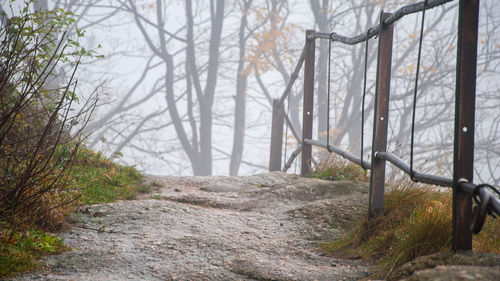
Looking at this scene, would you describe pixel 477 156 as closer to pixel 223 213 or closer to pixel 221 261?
pixel 223 213

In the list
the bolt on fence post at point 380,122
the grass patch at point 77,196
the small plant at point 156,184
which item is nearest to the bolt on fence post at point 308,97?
the small plant at point 156,184

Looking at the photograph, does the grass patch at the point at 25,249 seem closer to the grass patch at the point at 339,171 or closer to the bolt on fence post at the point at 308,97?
the grass patch at the point at 339,171

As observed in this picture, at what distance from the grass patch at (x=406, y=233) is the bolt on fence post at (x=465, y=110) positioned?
0.82 ft

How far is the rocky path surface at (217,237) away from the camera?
2.14 m

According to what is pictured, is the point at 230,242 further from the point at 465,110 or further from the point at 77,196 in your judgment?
the point at 465,110

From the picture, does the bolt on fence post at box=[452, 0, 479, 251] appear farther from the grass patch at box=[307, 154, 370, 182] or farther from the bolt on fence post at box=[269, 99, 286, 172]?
the bolt on fence post at box=[269, 99, 286, 172]

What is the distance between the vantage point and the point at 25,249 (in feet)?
7.06

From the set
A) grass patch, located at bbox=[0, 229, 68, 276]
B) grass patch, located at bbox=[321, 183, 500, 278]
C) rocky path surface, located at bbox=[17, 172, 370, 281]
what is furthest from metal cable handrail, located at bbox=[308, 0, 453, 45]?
grass patch, located at bbox=[0, 229, 68, 276]

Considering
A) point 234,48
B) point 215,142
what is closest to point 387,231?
point 234,48

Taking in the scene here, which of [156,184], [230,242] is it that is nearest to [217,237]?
[230,242]

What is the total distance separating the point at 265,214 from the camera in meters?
3.52

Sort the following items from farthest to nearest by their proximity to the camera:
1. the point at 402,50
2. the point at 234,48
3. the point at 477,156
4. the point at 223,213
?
the point at 234,48 → the point at 402,50 → the point at 477,156 → the point at 223,213

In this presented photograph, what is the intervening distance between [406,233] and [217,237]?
110 centimetres

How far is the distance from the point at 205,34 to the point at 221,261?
571 inches
